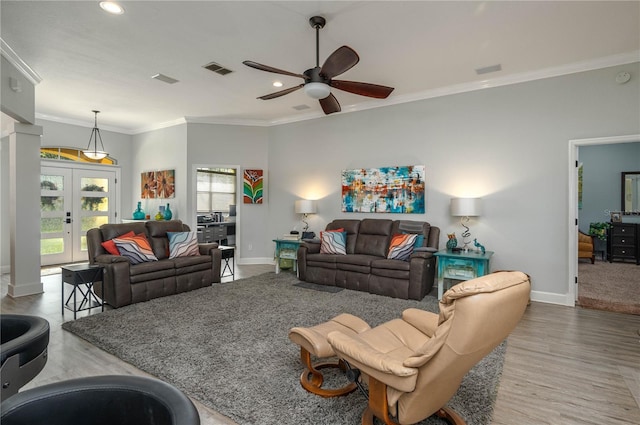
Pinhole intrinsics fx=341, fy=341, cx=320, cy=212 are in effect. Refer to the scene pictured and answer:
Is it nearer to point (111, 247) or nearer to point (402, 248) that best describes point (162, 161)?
point (111, 247)

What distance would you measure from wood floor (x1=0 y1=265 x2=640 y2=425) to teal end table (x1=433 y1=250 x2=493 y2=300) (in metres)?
0.71

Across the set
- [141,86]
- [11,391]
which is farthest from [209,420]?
[141,86]

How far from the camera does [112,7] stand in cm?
304

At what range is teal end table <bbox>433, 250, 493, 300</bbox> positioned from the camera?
4184mm

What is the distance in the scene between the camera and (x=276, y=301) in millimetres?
4289

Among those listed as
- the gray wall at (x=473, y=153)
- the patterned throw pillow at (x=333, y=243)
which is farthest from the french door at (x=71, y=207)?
the patterned throw pillow at (x=333, y=243)

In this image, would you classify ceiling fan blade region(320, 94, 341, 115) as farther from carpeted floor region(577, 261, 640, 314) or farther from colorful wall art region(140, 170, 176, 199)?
colorful wall art region(140, 170, 176, 199)

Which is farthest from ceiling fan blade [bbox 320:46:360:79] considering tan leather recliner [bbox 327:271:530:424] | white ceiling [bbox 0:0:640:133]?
tan leather recliner [bbox 327:271:530:424]

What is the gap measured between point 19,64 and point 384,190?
204 inches

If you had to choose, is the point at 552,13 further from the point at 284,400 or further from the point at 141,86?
the point at 141,86

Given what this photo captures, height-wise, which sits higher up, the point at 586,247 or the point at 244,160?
the point at 244,160

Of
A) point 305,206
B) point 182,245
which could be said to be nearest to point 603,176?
point 305,206

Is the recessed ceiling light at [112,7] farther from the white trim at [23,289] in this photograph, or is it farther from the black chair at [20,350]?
the white trim at [23,289]

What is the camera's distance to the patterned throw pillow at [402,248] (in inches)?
187
